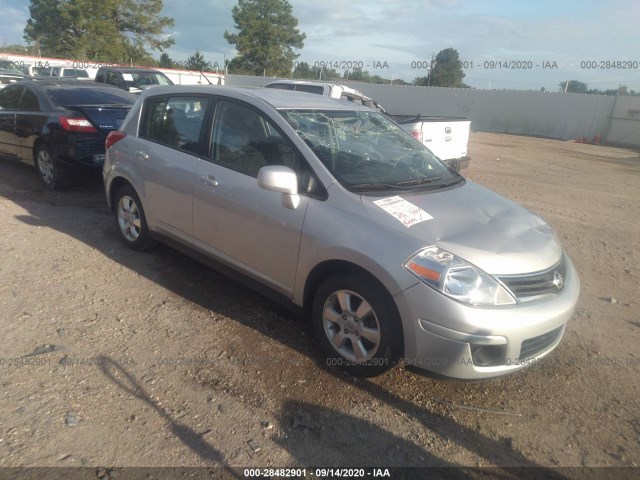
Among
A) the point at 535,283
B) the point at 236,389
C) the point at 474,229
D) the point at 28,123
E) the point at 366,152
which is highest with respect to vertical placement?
the point at 366,152

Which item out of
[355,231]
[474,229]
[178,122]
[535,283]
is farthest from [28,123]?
[535,283]

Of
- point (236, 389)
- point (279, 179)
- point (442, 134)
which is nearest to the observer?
point (236, 389)

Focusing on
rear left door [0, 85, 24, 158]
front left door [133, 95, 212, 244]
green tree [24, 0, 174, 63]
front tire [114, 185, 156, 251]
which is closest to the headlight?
front left door [133, 95, 212, 244]

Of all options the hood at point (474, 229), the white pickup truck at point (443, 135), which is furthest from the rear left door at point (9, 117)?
the hood at point (474, 229)

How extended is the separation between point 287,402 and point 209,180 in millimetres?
1844

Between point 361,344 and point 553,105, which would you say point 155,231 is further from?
point 553,105

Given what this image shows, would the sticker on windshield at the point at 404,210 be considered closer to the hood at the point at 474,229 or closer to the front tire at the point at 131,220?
the hood at the point at 474,229

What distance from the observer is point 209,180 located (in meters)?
3.78

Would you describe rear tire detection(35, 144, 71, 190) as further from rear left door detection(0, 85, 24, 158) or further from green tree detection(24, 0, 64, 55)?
green tree detection(24, 0, 64, 55)

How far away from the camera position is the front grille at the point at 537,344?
2.74 meters

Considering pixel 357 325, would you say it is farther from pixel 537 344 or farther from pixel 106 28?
pixel 106 28

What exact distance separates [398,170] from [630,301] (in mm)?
2654

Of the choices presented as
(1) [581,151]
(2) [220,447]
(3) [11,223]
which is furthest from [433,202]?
(1) [581,151]

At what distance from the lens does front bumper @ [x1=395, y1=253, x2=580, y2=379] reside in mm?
2586
